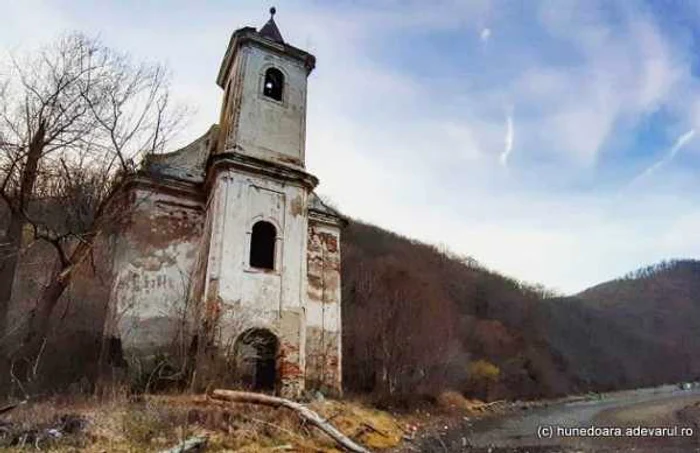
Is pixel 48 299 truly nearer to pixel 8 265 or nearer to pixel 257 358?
pixel 8 265

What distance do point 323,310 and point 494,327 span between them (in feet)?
157

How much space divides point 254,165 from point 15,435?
9586mm

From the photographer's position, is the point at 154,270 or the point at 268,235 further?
the point at 268,235

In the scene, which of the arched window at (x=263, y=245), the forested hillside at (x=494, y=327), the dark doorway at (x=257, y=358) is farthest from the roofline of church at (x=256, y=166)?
the forested hillside at (x=494, y=327)

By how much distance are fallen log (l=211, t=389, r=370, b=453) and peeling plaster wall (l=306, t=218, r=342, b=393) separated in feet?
16.9

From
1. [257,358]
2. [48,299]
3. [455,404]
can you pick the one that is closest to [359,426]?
[257,358]

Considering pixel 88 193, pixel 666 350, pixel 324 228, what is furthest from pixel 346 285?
pixel 666 350

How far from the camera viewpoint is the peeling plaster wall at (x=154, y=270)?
50.1 feet

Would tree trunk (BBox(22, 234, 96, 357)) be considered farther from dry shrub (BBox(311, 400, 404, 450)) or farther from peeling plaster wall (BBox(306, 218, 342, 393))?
peeling plaster wall (BBox(306, 218, 342, 393))

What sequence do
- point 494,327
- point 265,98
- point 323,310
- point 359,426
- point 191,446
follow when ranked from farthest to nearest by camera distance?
point 494,327 → point 323,310 → point 265,98 → point 359,426 → point 191,446

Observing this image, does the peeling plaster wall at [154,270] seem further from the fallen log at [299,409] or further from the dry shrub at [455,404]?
the dry shrub at [455,404]

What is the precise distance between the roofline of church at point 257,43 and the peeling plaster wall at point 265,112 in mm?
245

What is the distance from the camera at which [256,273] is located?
15.0m

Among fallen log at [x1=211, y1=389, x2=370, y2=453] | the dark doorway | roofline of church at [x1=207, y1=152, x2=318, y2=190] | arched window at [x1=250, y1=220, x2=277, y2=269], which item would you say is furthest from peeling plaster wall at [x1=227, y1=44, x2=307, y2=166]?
fallen log at [x1=211, y1=389, x2=370, y2=453]
